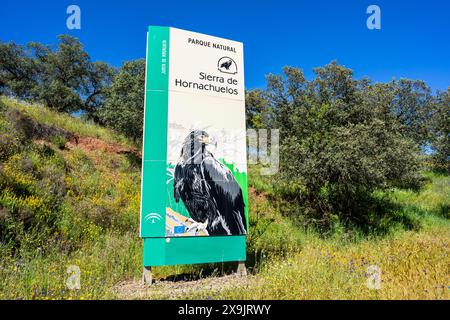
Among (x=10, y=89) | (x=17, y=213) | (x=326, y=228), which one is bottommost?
(x=326, y=228)

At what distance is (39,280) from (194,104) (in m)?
4.16

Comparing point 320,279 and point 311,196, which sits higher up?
point 311,196

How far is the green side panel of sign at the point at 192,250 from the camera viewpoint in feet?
19.2

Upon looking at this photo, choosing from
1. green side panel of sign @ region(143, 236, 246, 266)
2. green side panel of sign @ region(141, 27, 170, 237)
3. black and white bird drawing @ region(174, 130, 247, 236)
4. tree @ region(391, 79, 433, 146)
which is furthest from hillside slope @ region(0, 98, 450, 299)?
tree @ region(391, 79, 433, 146)

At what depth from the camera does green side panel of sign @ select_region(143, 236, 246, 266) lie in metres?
5.86

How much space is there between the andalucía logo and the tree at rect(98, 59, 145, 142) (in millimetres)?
9439

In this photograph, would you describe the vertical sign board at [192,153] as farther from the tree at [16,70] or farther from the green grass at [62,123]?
the tree at [16,70]

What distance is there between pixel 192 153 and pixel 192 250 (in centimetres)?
194

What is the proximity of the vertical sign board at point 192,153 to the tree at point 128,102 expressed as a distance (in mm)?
9483

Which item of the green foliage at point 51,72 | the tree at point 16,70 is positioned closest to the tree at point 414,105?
the green foliage at point 51,72

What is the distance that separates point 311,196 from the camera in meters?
14.2

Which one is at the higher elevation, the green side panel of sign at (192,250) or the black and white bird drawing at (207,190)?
the black and white bird drawing at (207,190)

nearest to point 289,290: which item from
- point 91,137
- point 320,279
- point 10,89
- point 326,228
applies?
point 320,279
